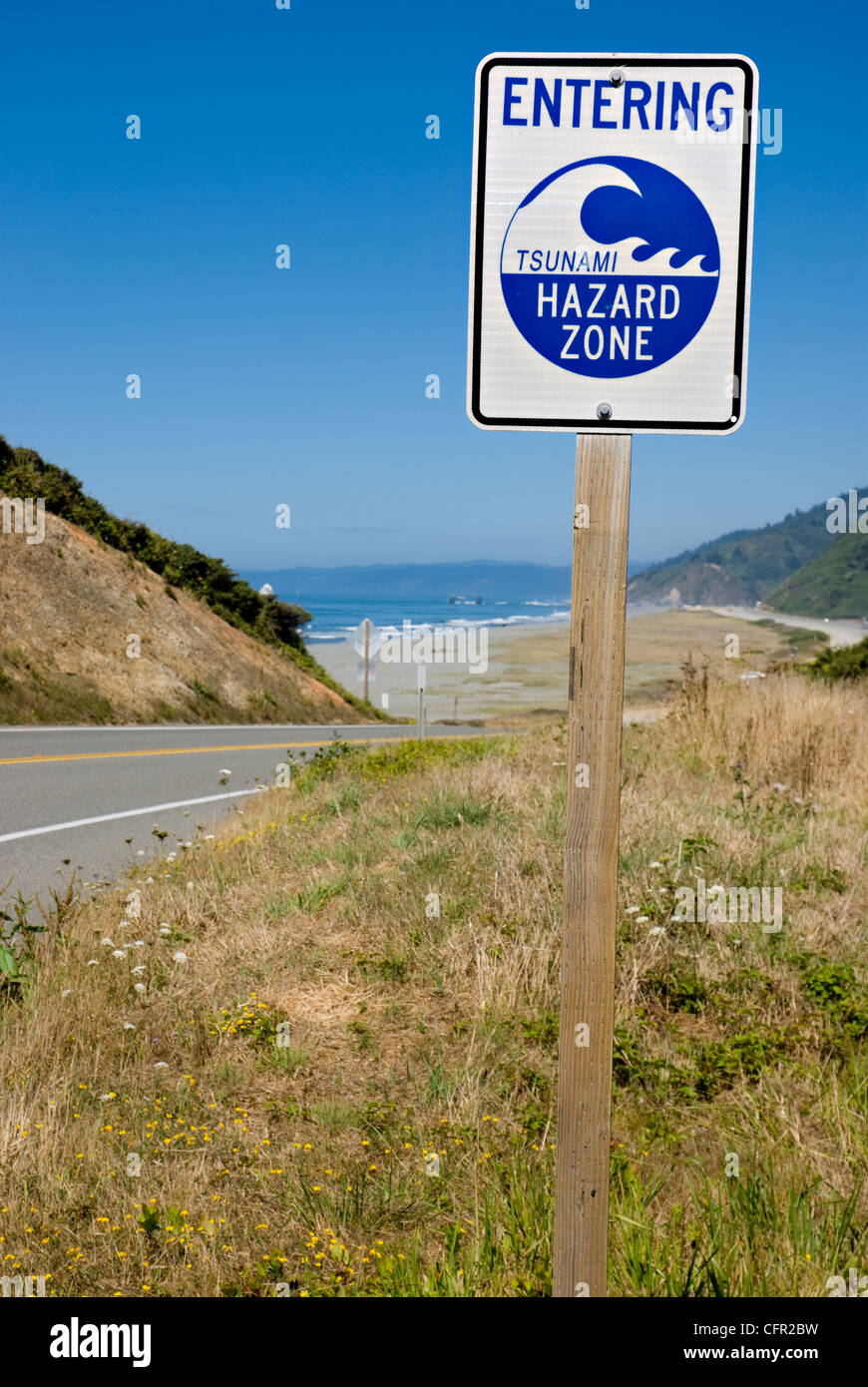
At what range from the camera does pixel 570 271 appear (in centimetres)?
232

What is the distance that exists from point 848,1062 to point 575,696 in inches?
98.5

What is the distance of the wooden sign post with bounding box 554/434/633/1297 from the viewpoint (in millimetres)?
2295

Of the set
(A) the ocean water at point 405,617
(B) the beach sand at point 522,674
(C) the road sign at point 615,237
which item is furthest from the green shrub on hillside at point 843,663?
(A) the ocean water at point 405,617

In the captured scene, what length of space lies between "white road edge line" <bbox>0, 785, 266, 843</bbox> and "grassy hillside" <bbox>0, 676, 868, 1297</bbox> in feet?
8.70

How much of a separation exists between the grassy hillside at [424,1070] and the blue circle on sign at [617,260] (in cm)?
223

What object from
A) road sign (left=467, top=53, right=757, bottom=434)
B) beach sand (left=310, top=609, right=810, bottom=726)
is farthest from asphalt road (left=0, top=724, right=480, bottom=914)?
beach sand (left=310, top=609, right=810, bottom=726)

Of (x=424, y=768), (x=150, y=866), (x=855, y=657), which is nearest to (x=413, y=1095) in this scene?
(x=150, y=866)

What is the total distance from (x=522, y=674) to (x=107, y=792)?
53.7 metres

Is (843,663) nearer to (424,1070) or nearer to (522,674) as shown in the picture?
(424,1070)

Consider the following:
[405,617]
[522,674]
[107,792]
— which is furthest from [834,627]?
[405,617]
